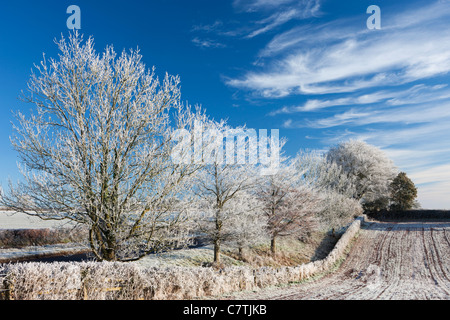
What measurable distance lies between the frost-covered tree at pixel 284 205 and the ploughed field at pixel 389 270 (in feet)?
16.6

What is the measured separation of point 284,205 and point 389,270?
961 centimetres

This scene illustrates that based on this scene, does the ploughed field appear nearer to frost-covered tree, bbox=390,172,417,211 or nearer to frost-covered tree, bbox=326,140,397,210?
frost-covered tree, bbox=326,140,397,210

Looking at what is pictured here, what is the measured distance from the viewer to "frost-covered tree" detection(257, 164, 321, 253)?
2728 cm

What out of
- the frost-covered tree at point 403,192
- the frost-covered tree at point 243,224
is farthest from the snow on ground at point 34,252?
the frost-covered tree at point 403,192

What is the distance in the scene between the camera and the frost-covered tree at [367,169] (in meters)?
56.5

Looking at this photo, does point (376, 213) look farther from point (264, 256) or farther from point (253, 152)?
point (253, 152)

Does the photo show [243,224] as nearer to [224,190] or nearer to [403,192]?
[224,190]

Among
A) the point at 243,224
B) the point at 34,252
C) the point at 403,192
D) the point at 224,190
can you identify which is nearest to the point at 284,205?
the point at 243,224

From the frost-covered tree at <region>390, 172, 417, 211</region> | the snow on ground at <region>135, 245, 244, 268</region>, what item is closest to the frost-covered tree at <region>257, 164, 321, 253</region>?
the snow on ground at <region>135, 245, 244, 268</region>

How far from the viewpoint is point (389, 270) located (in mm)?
24641

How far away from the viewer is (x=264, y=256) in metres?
26.0

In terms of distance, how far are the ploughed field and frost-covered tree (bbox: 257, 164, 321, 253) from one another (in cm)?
507
